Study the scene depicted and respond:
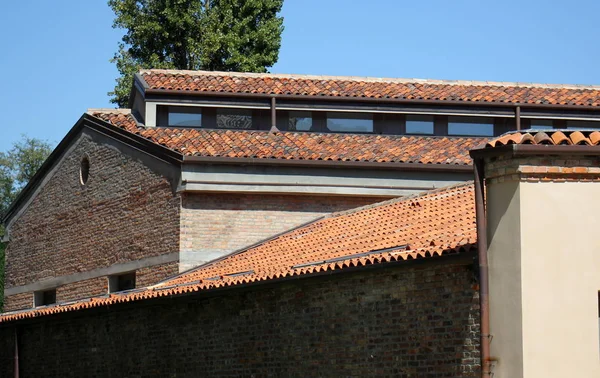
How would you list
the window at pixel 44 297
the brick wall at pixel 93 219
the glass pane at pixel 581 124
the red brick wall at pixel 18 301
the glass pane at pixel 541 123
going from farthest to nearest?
the red brick wall at pixel 18 301 → the window at pixel 44 297 → the glass pane at pixel 581 124 → the glass pane at pixel 541 123 → the brick wall at pixel 93 219

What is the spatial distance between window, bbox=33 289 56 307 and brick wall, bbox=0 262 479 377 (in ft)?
19.9

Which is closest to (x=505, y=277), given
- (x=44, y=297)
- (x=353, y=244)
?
(x=353, y=244)

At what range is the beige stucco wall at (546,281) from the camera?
11.8 metres

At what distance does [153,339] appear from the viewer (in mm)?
19469

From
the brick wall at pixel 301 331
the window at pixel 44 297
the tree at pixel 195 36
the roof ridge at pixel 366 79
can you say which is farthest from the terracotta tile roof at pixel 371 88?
the tree at pixel 195 36

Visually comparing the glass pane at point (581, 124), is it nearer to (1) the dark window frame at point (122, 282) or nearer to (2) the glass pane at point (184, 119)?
(2) the glass pane at point (184, 119)

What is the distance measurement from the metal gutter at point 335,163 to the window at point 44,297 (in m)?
7.01

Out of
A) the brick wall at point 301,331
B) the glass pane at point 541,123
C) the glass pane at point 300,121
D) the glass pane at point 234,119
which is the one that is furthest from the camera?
the glass pane at point 541,123

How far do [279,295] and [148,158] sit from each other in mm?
9573

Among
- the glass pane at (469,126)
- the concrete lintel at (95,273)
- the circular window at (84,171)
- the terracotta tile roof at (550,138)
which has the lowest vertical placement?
the concrete lintel at (95,273)

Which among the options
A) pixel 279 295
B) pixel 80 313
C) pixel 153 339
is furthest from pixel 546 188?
pixel 80 313

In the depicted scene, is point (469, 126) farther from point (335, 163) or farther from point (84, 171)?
point (84, 171)

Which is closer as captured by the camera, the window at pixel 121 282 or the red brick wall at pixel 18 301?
the window at pixel 121 282

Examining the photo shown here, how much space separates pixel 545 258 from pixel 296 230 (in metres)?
10.7
